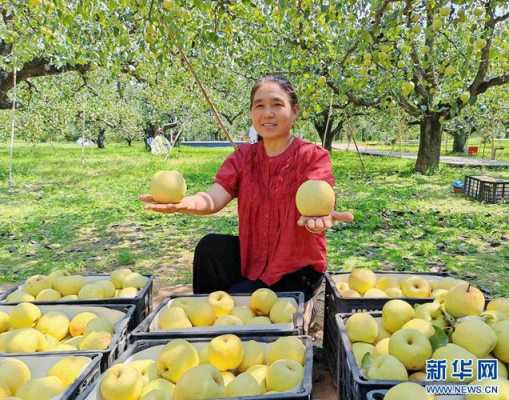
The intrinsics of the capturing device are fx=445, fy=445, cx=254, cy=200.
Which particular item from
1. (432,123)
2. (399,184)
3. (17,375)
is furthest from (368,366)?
(432,123)

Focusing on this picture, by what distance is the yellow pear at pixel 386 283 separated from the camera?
96.1 inches

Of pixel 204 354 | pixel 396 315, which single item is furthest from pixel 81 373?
pixel 396 315

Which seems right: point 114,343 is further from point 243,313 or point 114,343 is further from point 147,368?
point 243,313

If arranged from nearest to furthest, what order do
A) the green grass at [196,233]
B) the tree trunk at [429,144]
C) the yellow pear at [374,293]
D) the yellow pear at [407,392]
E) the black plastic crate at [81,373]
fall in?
the yellow pear at [407,392]
the black plastic crate at [81,373]
the yellow pear at [374,293]
the green grass at [196,233]
the tree trunk at [429,144]

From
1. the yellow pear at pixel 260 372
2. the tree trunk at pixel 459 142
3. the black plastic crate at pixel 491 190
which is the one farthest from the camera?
the tree trunk at pixel 459 142

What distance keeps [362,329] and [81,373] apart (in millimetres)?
1087

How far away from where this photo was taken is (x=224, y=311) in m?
2.16

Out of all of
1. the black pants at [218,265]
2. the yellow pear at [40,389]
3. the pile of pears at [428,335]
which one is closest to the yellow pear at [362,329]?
the pile of pears at [428,335]

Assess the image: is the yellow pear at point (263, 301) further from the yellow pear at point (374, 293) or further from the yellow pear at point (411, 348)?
the yellow pear at point (411, 348)

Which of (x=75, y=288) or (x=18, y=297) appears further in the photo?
(x=75, y=288)

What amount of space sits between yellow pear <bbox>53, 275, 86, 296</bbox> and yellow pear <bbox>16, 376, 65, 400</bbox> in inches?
39.8

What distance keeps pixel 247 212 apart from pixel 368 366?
128 centimetres

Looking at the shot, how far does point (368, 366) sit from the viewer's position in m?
1.51

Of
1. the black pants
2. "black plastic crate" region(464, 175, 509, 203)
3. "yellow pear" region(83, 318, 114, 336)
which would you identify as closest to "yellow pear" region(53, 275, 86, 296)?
"yellow pear" region(83, 318, 114, 336)
